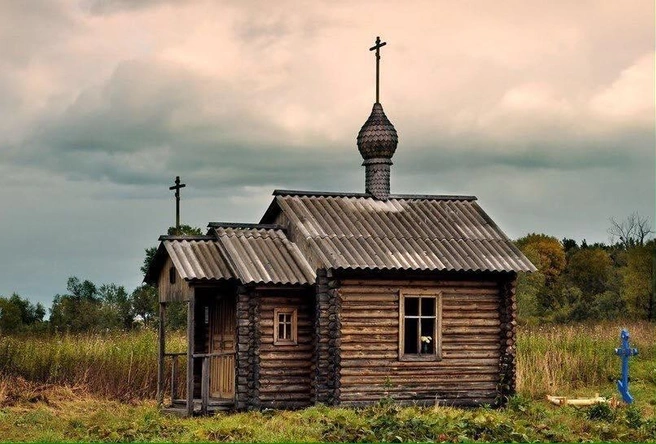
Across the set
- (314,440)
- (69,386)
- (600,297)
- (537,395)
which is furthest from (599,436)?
(600,297)

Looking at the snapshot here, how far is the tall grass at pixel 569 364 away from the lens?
28.5m

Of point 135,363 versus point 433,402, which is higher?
point 135,363

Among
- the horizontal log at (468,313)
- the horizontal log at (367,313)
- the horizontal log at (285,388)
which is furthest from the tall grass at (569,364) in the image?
the horizontal log at (285,388)

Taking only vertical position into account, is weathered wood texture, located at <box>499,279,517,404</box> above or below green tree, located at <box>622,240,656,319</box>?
below

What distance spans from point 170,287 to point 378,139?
20.1ft

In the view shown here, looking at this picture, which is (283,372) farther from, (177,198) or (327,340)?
(177,198)

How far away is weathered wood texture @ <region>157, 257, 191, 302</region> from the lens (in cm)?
2398

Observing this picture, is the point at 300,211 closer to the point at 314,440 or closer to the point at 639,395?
the point at 314,440

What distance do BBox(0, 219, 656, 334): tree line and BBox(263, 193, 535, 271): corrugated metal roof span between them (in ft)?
36.0

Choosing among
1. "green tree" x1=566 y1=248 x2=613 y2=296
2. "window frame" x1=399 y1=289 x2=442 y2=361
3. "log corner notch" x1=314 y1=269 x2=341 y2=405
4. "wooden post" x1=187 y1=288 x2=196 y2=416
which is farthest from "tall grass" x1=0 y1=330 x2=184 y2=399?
"green tree" x1=566 y1=248 x2=613 y2=296

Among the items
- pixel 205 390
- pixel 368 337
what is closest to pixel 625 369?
pixel 368 337

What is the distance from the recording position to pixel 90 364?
28.5 metres

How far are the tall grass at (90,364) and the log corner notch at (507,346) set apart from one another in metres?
8.89

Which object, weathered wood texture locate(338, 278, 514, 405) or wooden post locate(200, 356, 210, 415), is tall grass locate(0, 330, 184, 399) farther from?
weathered wood texture locate(338, 278, 514, 405)
